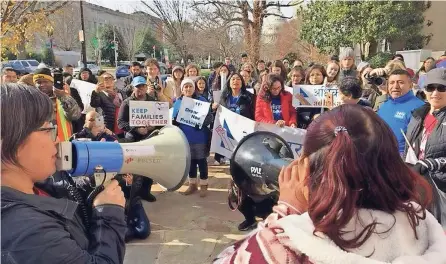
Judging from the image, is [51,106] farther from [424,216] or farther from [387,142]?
[424,216]

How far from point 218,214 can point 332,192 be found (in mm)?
3517

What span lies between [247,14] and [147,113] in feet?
48.4

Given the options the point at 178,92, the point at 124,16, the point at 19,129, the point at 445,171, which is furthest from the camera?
the point at 124,16


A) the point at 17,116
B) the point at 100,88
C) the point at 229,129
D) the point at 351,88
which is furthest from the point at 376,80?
the point at 17,116

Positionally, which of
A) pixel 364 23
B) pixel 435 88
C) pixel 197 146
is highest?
pixel 364 23

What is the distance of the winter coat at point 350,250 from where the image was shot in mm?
1010

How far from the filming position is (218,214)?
14.7 feet

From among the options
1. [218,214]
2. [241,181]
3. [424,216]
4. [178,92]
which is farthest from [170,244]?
[178,92]

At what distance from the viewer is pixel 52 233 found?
3.78ft

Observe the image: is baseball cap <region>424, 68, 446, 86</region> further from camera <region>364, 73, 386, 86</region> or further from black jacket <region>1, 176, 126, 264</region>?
black jacket <region>1, 176, 126, 264</region>

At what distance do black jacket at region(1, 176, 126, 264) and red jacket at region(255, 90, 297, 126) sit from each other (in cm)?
369

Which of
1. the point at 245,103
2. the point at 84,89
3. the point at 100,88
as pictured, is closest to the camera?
the point at 100,88

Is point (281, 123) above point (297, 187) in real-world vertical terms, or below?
below

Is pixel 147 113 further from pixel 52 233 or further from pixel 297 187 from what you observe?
pixel 297 187
